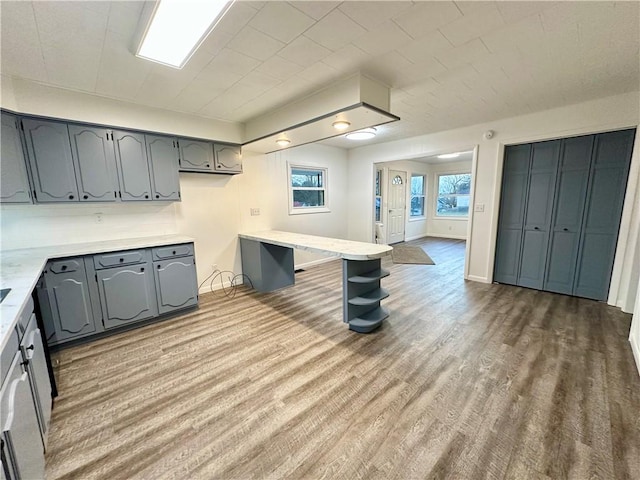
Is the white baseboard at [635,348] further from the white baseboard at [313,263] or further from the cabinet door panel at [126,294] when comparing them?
the cabinet door panel at [126,294]

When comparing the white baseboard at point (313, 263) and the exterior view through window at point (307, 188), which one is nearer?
the exterior view through window at point (307, 188)

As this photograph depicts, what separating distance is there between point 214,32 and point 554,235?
15.0 ft

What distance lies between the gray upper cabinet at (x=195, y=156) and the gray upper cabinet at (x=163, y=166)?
0.28ft

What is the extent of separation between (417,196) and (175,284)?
7.62 meters

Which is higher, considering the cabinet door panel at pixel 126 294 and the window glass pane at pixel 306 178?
the window glass pane at pixel 306 178

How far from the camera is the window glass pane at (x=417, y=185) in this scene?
8.27m

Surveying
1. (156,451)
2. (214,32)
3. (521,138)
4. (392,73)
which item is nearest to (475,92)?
(392,73)

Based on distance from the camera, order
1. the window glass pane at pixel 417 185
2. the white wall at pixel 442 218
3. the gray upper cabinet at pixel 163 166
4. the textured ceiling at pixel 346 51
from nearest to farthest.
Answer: the textured ceiling at pixel 346 51
the gray upper cabinet at pixel 163 166
the white wall at pixel 442 218
the window glass pane at pixel 417 185

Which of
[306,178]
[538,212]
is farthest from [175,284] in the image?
[538,212]

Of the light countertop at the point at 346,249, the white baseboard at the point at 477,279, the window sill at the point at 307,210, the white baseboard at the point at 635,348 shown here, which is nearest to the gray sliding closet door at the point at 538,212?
the white baseboard at the point at 477,279

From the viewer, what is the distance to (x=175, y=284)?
3057 millimetres

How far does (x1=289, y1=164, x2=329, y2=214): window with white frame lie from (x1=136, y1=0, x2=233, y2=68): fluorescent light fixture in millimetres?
2964

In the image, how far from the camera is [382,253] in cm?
252

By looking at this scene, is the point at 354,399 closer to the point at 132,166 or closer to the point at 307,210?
the point at 132,166
